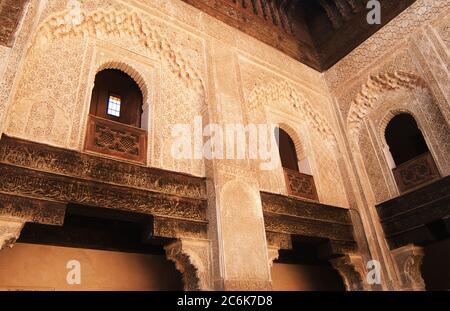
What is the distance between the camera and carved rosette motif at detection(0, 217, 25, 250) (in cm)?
235

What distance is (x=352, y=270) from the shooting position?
14.1 ft

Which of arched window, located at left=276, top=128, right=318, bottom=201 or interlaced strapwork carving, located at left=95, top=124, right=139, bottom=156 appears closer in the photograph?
interlaced strapwork carving, located at left=95, top=124, right=139, bottom=156

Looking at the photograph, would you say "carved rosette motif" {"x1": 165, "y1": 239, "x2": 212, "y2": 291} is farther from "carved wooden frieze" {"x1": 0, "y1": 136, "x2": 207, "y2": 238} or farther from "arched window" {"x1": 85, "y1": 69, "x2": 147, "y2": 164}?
"arched window" {"x1": 85, "y1": 69, "x2": 147, "y2": 164}

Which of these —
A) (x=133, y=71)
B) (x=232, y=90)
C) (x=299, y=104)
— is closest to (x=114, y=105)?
(x=133, y=71)

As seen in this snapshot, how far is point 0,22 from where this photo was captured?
9.55 ft

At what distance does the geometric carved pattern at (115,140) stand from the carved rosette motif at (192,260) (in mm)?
923

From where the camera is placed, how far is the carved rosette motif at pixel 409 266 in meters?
4.10

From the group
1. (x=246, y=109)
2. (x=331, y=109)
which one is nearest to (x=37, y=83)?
(x=246, y=109)

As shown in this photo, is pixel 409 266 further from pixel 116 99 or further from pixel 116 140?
pixel 116 99

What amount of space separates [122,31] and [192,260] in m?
2.74

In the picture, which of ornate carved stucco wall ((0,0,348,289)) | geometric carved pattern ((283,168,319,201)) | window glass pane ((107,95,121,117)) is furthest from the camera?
geometric carved pattern ((283,168,319,201))

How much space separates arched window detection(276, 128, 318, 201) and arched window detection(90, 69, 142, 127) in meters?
2.07

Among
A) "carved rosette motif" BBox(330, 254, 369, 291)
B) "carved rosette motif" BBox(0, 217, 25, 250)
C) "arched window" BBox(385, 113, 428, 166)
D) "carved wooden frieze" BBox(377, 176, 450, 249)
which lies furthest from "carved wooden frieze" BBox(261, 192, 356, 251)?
"carved rosette motif" BBox(0, 217, 25, 250)
